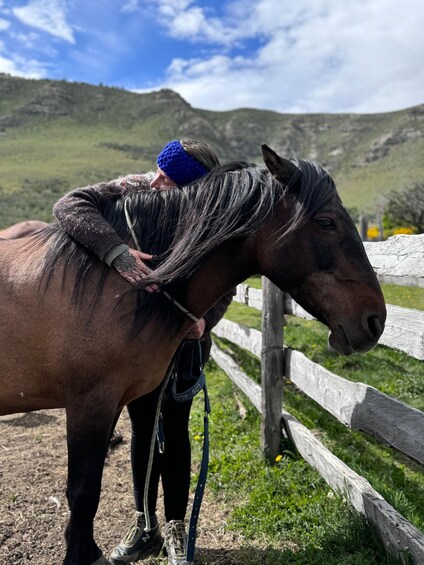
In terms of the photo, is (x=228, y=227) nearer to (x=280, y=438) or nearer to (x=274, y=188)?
(x=274, y=188)

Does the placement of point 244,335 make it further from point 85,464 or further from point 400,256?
point 85,464

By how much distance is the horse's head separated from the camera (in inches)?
76.2

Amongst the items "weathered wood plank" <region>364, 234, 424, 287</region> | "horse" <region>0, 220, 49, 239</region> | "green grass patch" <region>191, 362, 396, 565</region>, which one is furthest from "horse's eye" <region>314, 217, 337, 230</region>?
"horse" <region>0, 220, 49, 239</region>

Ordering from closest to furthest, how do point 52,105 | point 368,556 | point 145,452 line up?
1. point 368,556
2. point 145,452
3. point 52,105

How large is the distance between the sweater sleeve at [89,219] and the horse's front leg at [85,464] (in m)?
0.61

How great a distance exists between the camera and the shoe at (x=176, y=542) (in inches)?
103

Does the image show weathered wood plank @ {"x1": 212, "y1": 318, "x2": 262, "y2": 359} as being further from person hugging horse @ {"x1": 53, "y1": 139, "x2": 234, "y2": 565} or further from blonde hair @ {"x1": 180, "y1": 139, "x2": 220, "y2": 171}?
blonde hair @ {"x1": 180, "y1": 139, "x2": 220, "y2": 171}

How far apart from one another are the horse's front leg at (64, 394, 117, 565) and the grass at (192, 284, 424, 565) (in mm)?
1023

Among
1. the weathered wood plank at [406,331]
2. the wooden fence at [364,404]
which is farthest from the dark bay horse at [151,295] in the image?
the wooden fence at [364,404]

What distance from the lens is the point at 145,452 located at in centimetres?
284

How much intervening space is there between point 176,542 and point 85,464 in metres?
1.05

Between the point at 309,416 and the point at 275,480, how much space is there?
1.22 metres

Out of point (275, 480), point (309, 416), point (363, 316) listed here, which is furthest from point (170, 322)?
point (309, 416)

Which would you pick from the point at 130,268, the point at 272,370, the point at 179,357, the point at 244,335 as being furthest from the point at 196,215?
the point at 244,335
